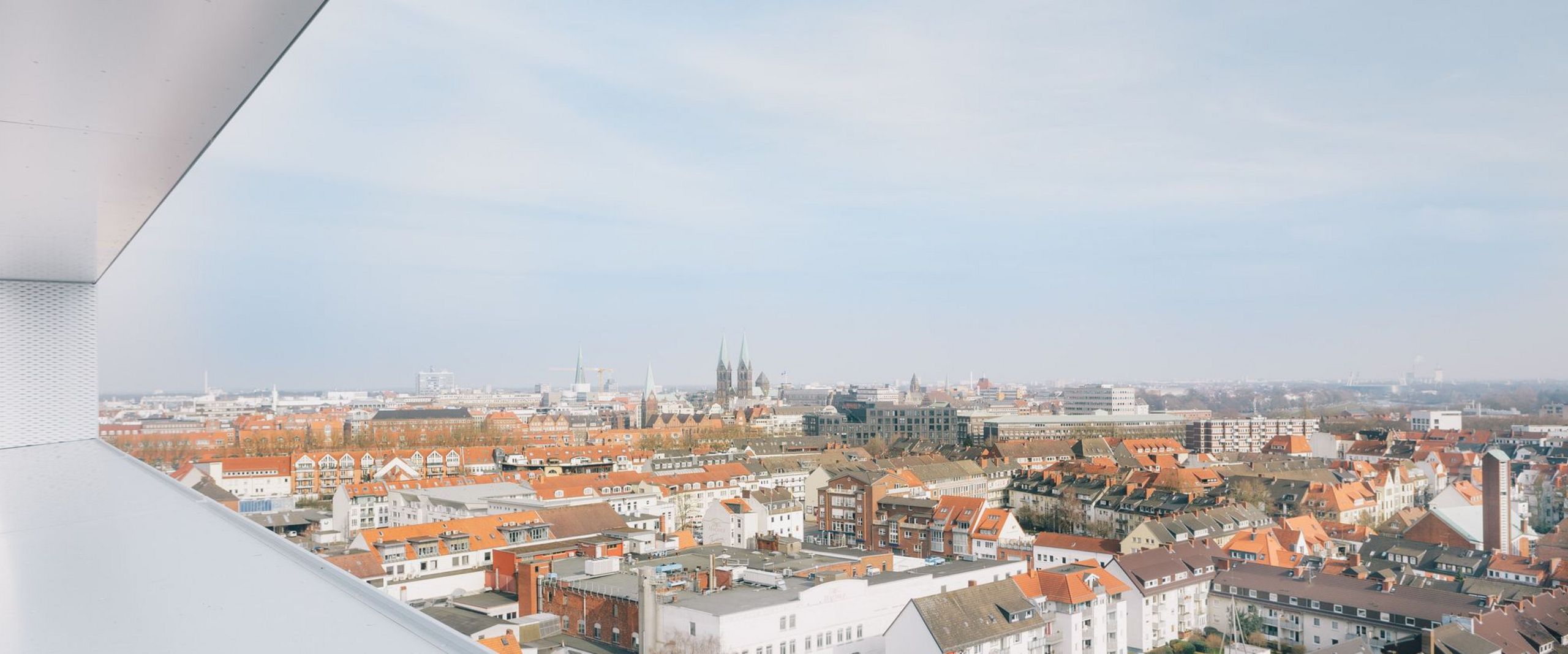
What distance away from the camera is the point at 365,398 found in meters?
25.6

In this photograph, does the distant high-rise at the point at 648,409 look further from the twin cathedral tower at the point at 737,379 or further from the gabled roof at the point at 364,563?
the gabled roof at the point at 364,563

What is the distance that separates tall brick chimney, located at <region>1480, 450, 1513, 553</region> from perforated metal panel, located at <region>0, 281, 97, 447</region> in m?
9.64

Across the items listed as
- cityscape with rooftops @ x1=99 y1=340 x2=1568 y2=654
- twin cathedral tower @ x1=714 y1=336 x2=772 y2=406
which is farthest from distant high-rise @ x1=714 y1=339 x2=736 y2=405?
cityscape with rooftops @ x1=99 y1=340 x2=1568 y2=654

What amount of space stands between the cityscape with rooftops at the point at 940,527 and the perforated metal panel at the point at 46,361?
31 cm

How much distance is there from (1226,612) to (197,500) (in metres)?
7.69

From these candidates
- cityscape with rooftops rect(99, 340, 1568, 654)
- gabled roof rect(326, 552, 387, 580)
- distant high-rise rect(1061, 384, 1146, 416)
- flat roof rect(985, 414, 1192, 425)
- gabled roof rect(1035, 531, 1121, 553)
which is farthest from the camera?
distant high-rise rect(1061, 384, 1146, 416)

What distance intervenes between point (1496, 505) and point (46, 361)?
10269 mm

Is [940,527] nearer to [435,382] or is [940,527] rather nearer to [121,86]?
[121,86]

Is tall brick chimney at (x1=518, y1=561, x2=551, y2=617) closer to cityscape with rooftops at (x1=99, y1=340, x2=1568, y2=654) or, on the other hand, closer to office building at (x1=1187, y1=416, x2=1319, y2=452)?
cityscape with rooftops at (x1=99, y1=340, x2=1568, y2=654)

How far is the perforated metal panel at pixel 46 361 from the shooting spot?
3076mm

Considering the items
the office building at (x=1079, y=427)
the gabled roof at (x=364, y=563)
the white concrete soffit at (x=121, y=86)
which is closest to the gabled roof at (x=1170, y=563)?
the gabled roof at (x=364, y=563)

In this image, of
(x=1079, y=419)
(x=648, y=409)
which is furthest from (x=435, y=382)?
(x=1079, y=419)

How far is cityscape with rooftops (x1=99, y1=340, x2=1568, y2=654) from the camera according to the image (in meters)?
6.02

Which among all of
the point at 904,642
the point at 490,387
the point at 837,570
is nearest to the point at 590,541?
the point at 837,570
